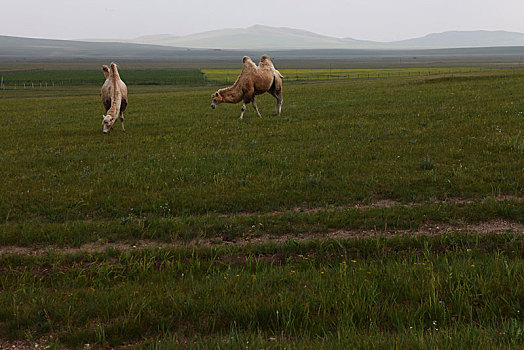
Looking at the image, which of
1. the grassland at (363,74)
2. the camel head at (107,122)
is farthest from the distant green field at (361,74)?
the camel head at (107,122)

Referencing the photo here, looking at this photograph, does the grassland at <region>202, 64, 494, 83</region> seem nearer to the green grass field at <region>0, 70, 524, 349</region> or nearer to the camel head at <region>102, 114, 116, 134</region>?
the camel head at <region>102, 114, 116, 134</region>

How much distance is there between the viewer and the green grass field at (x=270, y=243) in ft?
15.1

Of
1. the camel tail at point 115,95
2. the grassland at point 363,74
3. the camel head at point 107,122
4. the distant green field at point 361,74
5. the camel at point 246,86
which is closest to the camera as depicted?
the camel head at point 107,122

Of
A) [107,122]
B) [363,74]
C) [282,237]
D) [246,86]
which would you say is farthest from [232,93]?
[363,74]

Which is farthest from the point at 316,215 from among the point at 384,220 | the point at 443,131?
the point at 443,131

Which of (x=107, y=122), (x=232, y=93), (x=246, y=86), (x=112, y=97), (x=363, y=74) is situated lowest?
(x=107, y=122)

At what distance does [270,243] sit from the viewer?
7172 millimetres

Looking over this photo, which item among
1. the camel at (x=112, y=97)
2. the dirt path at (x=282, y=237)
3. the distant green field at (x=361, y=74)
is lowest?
the dirt path at (x=282, y=237)

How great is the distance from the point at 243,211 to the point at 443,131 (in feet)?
34.9

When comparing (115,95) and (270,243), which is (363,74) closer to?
(115,95)

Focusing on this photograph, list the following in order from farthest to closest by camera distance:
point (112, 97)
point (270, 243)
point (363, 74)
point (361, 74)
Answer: point (361, 74), point (363, 74), point (112, 97), point (270, 243)

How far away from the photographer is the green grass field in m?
4.59

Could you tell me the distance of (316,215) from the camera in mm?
8508

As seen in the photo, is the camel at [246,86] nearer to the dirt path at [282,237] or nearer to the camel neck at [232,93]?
the camel neck at [232,93]
